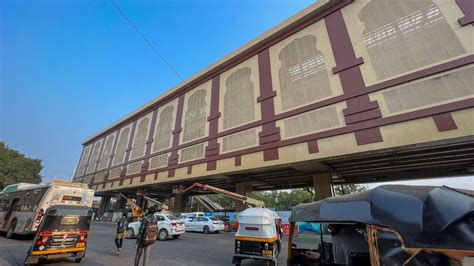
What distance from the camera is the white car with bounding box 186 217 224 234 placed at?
69.1ft

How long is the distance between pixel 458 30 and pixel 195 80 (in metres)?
26.2

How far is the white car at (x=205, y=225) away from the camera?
21062 mm

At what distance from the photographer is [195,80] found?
30.2 meters

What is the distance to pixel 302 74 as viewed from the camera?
1961cm

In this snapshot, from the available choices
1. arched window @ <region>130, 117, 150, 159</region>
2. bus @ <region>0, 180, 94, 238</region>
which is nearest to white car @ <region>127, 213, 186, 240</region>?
bus @ <region>0, 180, 94, 238</region>

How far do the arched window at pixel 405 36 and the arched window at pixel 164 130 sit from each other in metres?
26.2

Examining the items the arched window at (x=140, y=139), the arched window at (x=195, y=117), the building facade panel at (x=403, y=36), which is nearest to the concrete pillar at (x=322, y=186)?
the building facade panel at (x=403, y=36)

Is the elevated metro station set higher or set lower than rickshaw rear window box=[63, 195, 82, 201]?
higher

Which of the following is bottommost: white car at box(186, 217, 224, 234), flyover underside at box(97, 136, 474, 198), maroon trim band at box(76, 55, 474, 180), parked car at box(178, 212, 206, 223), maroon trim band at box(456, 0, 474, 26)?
white car at box(186, 217, 224, 234)

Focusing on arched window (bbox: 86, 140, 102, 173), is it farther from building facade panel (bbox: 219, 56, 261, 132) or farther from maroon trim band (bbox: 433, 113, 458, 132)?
maroon trim band (bbox: 433, 113, 458, 132)

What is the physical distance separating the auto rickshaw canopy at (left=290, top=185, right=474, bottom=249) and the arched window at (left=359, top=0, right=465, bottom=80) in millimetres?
15342

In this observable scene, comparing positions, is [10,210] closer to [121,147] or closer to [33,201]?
[33,201]

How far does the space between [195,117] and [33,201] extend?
722 inches

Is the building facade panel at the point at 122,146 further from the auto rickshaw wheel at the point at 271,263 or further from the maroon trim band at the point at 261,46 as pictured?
the auto rickshaw wheel at the point at 271,263
